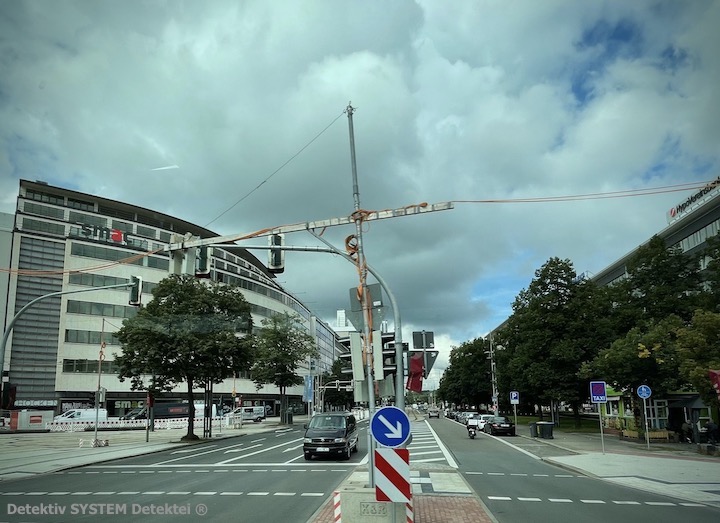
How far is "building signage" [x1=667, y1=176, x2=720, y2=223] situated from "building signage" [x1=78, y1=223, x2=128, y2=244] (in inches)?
2372

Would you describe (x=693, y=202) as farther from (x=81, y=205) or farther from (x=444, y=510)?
(x=81, y=205)

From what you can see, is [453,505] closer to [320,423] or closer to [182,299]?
[320,423]

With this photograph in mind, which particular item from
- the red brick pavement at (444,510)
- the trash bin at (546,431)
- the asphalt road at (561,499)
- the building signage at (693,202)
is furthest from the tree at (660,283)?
the red brick pavement at (444,510)

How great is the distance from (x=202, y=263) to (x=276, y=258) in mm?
1854

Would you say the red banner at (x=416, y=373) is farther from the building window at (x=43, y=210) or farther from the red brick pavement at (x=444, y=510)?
the building window at (x=43, y=210)

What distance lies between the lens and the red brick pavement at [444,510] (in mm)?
9953

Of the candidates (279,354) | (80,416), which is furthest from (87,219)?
(279,354)

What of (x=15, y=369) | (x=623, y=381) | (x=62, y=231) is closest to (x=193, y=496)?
(x=623, y=381)

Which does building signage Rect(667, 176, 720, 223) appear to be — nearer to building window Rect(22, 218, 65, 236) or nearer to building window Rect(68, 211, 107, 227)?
building window Rect(68, 211, 107, 227)

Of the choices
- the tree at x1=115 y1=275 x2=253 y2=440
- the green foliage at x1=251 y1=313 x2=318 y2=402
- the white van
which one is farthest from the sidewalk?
the white van

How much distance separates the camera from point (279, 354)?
55.4 m

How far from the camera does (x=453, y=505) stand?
1139cm

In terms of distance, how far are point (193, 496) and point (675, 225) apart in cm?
4853

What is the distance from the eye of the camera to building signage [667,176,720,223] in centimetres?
4446
